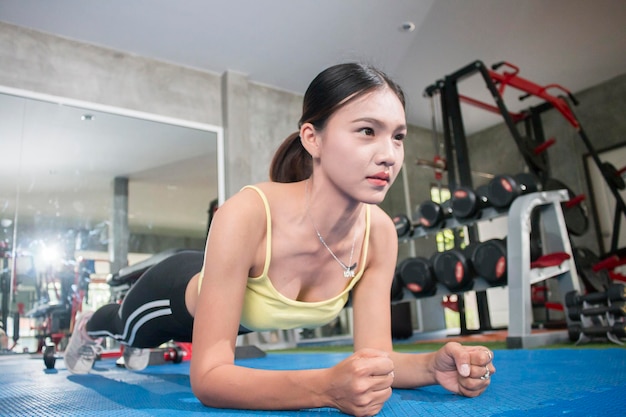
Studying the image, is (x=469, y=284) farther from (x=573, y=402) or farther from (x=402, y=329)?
(x=573, y=402)

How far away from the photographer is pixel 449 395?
1.01 meters

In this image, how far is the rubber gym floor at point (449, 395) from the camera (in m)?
0.85

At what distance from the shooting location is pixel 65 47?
4281mm

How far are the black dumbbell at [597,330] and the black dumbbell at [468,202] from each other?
3.15ft

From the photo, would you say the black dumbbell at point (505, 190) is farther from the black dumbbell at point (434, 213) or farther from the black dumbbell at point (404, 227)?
the black dumbbell at point (404, 227)

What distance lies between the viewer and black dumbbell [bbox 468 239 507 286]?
2748mm

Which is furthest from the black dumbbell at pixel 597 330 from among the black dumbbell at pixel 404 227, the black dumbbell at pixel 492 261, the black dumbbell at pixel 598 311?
the black dumbbell at pixel 404 227

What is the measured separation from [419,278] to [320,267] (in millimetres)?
2308

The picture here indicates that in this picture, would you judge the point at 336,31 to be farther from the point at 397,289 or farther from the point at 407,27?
the point at 397,289

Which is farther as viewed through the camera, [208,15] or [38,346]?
[208,15]

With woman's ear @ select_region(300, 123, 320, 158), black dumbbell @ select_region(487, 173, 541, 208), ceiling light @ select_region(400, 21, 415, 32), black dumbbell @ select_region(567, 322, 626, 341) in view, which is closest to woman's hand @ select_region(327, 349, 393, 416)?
woman's ear @ select_region(300, 123, 320, 158)

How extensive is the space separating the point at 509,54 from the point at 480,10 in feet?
3.34

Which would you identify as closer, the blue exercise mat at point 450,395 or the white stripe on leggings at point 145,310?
the blue exercise mat at point 450,395

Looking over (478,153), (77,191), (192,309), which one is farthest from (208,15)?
(478,153)
